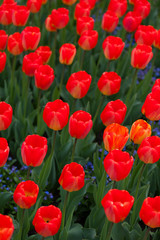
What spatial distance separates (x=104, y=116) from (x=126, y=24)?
70.9 inches

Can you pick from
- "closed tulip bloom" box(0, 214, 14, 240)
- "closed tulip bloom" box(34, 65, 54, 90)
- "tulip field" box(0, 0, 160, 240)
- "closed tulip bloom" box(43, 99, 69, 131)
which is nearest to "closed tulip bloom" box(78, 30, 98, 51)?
"tulip field" box(0, 0, 160, 240)

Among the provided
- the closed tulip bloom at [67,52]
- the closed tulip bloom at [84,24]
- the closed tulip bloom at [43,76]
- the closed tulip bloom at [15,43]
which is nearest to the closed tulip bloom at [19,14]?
the closed tulip bloom at [15,43]

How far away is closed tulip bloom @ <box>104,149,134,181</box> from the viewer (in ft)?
7.16

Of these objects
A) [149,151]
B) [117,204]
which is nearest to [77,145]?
[149,151]

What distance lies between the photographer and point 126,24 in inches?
167

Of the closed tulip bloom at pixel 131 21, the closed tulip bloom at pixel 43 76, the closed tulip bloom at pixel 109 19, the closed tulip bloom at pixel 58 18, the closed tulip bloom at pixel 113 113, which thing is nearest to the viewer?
the closed tulip bloom at pixel 113 113

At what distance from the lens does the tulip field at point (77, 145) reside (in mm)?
2193

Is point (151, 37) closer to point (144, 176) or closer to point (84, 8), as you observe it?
point (84, 8)

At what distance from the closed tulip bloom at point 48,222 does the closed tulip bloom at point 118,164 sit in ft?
1.21

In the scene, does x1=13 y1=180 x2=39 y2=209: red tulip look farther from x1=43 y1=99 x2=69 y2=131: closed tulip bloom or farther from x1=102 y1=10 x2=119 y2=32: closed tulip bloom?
x1=102 y1=10 x2=119 y2=32: closed tulip bloom

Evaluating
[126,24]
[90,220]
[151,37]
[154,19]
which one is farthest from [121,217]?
[154,19]

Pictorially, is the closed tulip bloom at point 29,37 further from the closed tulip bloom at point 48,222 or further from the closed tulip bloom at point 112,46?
the closed tulip bloom at point 48,222

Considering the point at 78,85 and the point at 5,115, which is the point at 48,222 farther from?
the point at 78,85

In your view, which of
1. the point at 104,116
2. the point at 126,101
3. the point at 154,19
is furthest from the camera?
the point at 154,19
